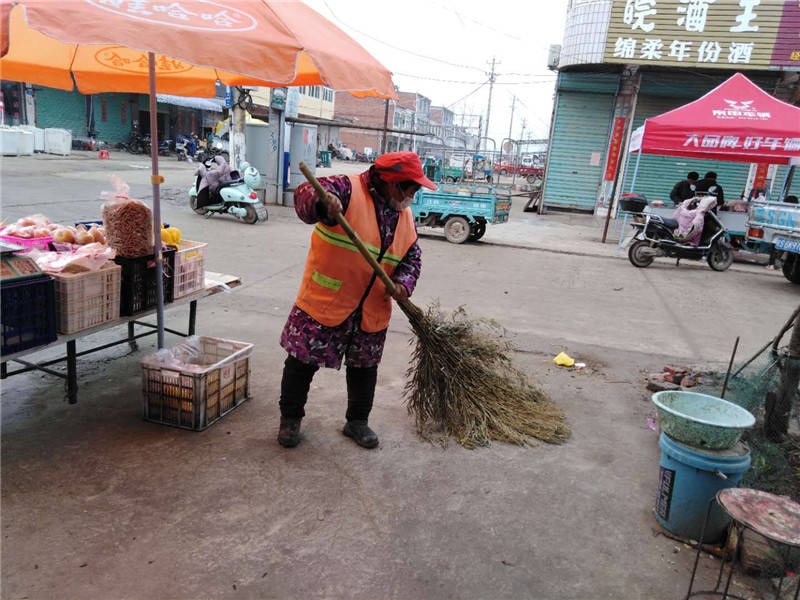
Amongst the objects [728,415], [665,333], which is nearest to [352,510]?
[728,415]

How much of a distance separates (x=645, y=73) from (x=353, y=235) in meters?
16.5

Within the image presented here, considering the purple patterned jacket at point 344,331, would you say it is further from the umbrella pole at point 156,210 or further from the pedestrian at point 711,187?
the pedestrian at point 711,187

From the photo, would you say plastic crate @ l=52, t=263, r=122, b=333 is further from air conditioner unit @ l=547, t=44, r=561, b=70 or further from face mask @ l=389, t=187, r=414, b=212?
air conditioner unit @ l=547, t=44, r=561, b=70

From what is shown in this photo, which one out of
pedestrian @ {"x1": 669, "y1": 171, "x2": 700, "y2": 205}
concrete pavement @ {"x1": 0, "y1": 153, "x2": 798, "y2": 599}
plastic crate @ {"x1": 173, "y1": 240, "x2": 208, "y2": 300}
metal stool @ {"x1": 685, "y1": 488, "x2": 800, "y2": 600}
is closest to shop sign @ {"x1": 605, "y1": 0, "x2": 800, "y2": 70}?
pedestrian @ {"x1": 669, "y1": 171, "x2": 700, "y2": 205}

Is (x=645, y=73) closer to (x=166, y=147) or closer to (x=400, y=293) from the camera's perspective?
(x=400, y=293)

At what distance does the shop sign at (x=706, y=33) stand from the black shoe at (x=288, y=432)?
1558cm

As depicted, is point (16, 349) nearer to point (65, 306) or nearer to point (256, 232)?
point (65, 306)

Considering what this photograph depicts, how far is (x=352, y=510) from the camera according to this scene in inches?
110

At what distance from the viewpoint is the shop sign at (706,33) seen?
14219mm

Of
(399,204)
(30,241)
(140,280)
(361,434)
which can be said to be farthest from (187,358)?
(399,204)

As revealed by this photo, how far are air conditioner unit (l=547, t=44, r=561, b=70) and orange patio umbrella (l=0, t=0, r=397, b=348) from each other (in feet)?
51.1

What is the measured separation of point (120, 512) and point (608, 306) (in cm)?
634

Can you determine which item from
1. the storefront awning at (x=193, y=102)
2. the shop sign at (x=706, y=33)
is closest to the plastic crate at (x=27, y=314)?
the shop sign at (x=706, y=33)

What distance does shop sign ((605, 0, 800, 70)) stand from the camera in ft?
Answer: 46.6
